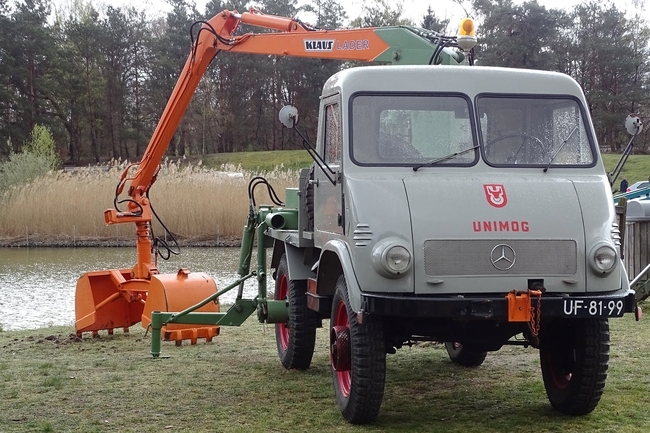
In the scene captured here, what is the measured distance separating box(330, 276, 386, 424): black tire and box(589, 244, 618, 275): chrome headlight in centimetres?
136

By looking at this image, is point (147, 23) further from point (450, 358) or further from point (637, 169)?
point (450, 358)

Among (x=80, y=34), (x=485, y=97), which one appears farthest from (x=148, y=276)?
(x=80, y=34)

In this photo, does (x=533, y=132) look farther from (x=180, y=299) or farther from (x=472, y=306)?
(x=180, y=299)

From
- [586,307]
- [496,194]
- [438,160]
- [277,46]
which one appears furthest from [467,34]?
[277,46]

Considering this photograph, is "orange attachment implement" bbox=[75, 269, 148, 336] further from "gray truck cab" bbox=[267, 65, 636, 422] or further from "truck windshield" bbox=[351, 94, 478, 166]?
"truck windshield" bbox=[351, 94, 478, 166]

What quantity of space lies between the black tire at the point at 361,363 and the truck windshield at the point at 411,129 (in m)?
0.93

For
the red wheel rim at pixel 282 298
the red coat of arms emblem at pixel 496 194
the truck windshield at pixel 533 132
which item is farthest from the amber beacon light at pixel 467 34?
the red wheel rim at pixel 282 298

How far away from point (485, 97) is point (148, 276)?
5.62 m

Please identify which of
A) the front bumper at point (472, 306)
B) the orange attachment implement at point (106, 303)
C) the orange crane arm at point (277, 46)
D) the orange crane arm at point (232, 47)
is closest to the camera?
the front bumper at point (472, 306)

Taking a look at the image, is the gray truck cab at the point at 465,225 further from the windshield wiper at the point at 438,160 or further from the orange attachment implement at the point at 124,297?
the orange attachment implement at the point at 124,297

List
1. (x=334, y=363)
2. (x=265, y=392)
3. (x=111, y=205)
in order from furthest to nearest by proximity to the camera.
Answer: (x=111, y=205) < (x=265, y=392) < (x=334, y=363)

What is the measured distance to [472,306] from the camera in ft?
18.5

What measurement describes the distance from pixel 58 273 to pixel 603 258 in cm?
1570

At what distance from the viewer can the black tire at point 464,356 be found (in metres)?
8.13
